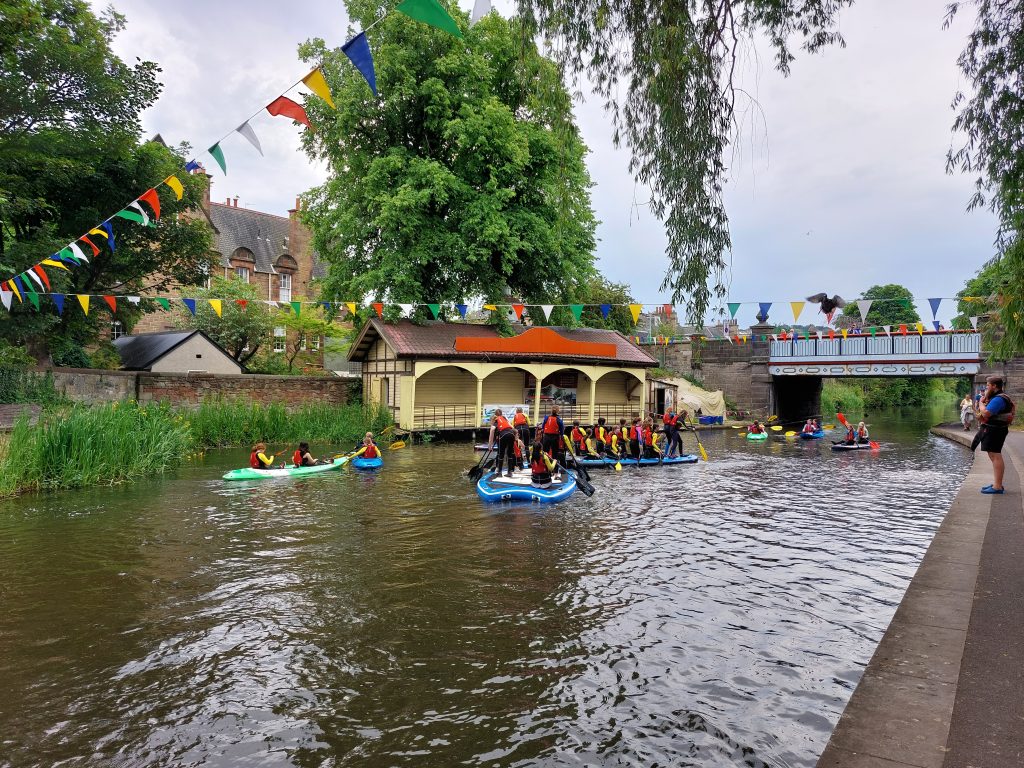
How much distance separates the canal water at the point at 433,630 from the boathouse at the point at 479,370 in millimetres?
14822

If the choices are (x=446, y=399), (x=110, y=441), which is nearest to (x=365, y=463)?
(x=110, y=441)

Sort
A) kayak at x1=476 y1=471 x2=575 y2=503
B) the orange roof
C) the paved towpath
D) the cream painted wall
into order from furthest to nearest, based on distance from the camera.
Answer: the cream painted wall, the orange roof, kayak at x1=476 y1=471 x2=575 y2=503, the paved towpath

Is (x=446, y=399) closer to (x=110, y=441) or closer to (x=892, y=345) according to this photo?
(x=110, y=441)

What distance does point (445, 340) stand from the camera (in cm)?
2953

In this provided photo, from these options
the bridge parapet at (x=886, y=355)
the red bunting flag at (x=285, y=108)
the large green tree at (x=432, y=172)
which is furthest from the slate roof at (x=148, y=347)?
the bridge parapet at (x=886, y=355)

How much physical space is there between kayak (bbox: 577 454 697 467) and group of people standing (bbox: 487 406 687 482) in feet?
0.93

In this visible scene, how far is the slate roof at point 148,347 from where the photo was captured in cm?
3066

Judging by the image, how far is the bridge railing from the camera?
1325 inches

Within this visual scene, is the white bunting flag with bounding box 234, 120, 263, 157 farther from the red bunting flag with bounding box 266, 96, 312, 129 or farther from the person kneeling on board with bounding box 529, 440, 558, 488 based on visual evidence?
the person kneeling on board with bounding box 529, 440, 558, 488

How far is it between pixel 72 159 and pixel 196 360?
11967 millimetres

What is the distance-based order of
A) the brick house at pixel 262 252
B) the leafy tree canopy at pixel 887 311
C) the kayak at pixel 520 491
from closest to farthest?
the kayak at pixel 520 491 → the brick house at pixel 262 252 → the leafy tree canopy at pixel 887 311

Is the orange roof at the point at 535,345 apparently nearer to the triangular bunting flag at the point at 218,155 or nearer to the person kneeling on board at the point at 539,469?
the person kneeling on board at the point at 539,469

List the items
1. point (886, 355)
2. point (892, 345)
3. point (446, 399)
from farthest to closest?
1. point (886, 355)
2. point (892, 345)
3. point (446, 399)

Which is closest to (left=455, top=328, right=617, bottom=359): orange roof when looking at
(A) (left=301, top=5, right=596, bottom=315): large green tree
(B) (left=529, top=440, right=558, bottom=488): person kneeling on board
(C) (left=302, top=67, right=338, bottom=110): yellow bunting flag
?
(A) (left=301, top=5, right=596, bottom=315): large green tree
